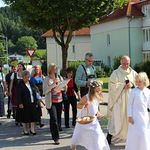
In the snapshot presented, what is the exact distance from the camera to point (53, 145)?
449 inches

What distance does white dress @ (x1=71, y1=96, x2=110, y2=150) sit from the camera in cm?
916

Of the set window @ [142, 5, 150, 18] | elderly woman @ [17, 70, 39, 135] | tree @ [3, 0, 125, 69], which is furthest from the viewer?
window @ [142, 5, 150, 18]

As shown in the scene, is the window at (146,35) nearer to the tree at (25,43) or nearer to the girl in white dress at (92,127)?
the girl in white dress at (92,127)

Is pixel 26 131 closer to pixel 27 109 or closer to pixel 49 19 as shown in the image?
pixel 27 109

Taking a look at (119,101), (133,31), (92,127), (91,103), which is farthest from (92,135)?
(133,31)

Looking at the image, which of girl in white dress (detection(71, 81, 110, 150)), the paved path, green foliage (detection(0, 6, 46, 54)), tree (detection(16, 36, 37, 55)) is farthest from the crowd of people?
green foliage (detection(0, 6, 46, 54))

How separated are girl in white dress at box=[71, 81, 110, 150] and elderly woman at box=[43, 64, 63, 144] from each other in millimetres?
2153

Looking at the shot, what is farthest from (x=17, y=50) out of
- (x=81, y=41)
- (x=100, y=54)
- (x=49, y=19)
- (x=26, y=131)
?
(x=26, y=131)

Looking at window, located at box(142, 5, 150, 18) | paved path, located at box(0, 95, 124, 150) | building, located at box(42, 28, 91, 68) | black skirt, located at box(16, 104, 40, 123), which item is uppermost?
window, located at box(142, 5, 150, 18)

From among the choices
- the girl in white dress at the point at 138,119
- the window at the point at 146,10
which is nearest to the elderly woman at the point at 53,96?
the girl in white dress at the point at 138,119

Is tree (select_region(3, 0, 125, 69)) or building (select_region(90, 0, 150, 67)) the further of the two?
building (select_region(90, 0, 150, 67))

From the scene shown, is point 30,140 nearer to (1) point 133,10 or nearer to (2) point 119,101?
(2) point 119,101

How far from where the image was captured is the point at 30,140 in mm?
12289

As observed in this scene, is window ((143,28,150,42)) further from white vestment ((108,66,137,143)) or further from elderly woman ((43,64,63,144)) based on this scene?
white vestment ((108,66,137,143))
